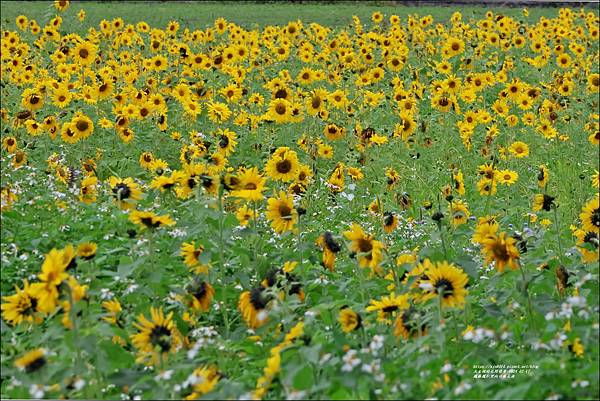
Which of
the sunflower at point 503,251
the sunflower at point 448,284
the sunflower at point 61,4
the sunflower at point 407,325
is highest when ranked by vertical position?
the sunflower at point 61,4

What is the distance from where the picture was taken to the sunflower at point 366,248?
3584 millimetres

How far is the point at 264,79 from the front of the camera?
9.97 metres

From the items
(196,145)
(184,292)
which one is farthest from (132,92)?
(184,292)

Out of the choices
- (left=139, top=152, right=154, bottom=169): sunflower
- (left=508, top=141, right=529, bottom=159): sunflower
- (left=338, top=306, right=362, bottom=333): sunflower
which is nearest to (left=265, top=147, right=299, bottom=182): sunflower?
(left=139, top=152, right=154, bottom=169): sunflower

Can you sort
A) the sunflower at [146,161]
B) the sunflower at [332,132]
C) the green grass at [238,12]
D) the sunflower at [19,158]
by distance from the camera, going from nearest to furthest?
the sunflower at [19,158] → the sunflower at [146,161] → the sunflower at [332,132] → the green grass at [238,12]

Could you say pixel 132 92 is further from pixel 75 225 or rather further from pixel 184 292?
pixel 184 292

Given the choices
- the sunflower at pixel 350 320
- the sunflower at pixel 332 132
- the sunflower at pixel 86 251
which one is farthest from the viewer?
the sunflower at pixel 332 132

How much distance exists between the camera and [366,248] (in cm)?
367

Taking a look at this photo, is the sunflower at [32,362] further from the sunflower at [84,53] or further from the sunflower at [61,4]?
the sunflower at [61,4]

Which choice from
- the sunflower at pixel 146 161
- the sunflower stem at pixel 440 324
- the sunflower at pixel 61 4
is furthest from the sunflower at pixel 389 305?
the sunflower at pixel 61 4

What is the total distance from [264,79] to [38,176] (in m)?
4.59

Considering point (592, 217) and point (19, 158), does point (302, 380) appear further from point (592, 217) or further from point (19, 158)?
point (19, 158)

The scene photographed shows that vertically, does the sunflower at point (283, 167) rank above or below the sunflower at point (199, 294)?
above

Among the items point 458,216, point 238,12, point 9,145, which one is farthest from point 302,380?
point 238,12
